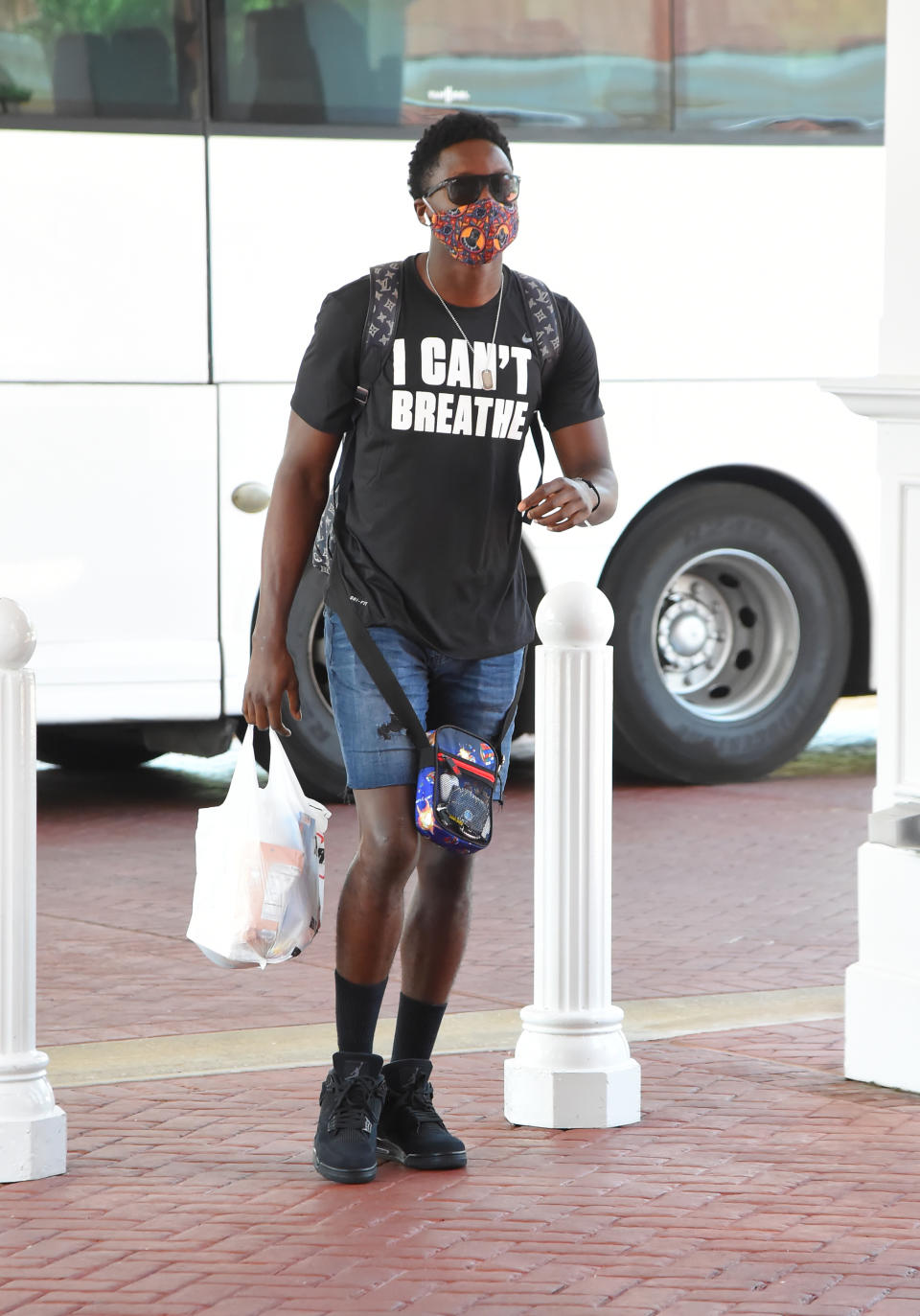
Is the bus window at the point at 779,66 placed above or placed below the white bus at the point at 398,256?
above

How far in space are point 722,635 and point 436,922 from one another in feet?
18.5

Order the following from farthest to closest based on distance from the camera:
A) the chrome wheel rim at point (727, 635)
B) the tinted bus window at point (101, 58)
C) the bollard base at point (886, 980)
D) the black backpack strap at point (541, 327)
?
the chrome wheel rim at point (727, 635), the tinted bus window at point (101, 58), the bollard base at point (886, 980), the black backpack strap at point (541, 327)

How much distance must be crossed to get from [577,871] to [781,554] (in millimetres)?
5136

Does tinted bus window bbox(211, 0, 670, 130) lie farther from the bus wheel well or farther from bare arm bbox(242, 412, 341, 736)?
bare arm bbox(242, 412, 341, 736)

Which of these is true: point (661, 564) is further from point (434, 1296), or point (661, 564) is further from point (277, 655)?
point (434, 1296)

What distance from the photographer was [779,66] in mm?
10023

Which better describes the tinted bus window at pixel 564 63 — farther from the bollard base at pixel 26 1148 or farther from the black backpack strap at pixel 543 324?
the bollard base at pixel 26 1148

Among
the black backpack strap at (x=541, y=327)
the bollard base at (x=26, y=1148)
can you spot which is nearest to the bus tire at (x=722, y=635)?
the black backpack strap at (x=541, y=327)

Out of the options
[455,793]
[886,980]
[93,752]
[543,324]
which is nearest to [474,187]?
[543,324]

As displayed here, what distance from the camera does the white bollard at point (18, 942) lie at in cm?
481

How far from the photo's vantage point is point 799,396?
397 inches

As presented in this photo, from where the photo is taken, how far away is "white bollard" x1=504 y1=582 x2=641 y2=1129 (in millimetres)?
5199

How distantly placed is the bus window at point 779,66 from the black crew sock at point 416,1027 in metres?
5.69

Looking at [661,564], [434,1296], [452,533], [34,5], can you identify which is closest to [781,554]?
[661,564]
